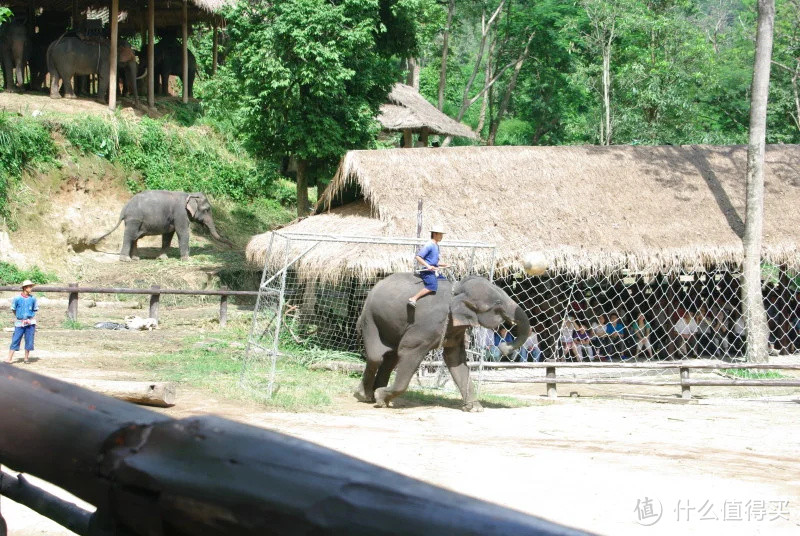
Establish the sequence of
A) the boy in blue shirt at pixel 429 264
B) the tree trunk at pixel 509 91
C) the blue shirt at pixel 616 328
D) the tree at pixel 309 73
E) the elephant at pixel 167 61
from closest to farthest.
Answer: the boy in blue shirt at pixel 429 264
the blue shirt at pixel 616 328
the tree at pixel 309 73
the elephant at pixel 167 61
the tree trunk at pixel 509 91

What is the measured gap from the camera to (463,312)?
11008 mm

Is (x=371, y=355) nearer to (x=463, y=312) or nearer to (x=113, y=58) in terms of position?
(x=463, y=312)

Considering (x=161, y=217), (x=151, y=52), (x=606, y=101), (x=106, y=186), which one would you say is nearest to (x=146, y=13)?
(x=151, y=52)

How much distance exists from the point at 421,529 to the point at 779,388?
14.6 m

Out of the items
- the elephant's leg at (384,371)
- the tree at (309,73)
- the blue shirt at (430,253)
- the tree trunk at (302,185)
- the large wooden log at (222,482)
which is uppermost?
the tree at (309,73)

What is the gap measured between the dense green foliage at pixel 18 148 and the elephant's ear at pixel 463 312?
40.9 ft

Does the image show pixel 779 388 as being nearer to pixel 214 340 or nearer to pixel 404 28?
pixel 214 340

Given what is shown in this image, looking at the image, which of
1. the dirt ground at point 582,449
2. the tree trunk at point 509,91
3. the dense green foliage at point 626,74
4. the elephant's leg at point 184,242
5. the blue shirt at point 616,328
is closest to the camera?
the dirt ground at point 582,449

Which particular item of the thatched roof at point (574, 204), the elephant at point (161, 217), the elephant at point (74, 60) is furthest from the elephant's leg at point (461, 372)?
the elephant at point (74, 60)

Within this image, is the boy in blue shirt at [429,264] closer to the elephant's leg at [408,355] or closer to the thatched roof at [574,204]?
the elephant's leg at [408,355]

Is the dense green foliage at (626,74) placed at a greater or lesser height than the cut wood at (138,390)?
greater

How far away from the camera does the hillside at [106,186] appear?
64.8 feet

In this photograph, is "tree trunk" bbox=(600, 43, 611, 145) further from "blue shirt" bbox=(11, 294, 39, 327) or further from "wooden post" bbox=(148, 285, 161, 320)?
"blue shirt" bbox=(11, 294, 39, 327)

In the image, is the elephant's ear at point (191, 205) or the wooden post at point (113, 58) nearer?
the elephant's ear at point (191, 205)
